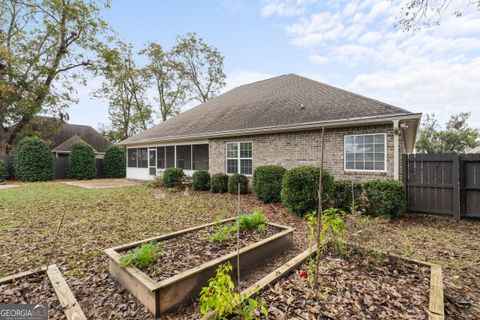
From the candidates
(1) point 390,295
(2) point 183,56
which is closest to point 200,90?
(2) point 183,56

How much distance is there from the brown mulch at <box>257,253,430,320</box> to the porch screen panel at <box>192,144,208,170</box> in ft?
33.0

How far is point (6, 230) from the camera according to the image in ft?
16.4

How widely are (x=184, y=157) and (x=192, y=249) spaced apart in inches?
425

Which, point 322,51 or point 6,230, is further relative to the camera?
point 322,51

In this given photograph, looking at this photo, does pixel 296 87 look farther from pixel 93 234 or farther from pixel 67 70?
pixel 67 70

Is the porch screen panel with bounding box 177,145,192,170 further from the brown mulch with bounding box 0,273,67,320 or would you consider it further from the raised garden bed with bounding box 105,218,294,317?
the brown mulch with bounding box 0,273,67,320

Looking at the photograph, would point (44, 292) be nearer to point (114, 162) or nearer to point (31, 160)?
point (31, 160)

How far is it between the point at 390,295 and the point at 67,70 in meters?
24.3

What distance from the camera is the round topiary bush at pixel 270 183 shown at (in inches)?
305

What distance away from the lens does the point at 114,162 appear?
19.1 m

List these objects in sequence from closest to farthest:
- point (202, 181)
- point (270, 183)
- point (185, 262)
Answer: point (185, 262) < point (270, 183) < point (202, 181)

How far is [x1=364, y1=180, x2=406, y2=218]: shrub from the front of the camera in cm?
588

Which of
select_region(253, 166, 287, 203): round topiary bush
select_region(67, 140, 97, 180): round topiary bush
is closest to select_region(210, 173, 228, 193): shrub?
select_region(253, 166, 287, 203): round topiary bush

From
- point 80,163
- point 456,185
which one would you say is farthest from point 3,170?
point 456,185
